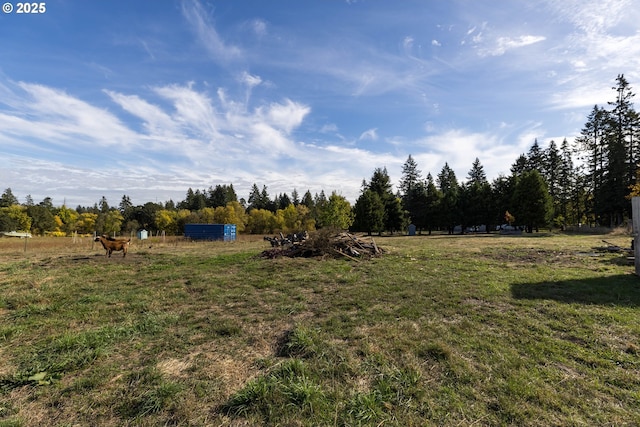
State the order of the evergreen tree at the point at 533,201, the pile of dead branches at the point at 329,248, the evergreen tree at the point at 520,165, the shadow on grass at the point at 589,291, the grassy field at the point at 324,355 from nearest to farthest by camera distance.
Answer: the grassy field at the point at 324,355 → the shadow on grass at the point at 589,291 → the pile of dead branches at the point at 329,248 → the evergreen tree at the point at 533,201 → the evergreen tree at the point at 520,165

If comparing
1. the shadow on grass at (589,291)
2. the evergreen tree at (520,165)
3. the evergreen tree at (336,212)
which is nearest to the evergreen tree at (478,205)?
the evergreen tree at (520,165)

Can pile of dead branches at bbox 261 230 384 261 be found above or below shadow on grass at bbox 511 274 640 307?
above

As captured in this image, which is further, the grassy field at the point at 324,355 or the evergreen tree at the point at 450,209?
the evergreen tree at the point at 450,209

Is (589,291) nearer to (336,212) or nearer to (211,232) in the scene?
(336,212)

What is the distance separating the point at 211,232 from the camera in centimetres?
3797

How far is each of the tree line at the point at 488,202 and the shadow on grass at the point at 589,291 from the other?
3081cm

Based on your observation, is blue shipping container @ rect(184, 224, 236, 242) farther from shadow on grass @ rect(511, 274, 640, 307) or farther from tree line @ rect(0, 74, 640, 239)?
shadow on grass @ rect(511, 274, 640, 307)

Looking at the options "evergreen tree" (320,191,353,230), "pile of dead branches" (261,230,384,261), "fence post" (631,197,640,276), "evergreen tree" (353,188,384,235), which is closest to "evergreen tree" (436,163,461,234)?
"evergreen tree" (353,188,384,235)

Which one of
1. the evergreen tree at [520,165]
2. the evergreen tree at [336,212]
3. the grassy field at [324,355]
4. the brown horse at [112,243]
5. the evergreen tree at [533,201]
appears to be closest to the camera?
the grassy field at [324,355]

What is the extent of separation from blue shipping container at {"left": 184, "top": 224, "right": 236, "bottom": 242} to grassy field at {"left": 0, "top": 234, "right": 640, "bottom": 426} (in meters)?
29.9


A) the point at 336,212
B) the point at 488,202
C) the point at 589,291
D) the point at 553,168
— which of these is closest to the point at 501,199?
the point at 488,202

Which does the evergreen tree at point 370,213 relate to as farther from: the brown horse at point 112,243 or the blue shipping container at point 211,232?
the brown horse at point 112,243

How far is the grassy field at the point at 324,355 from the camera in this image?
2.81 metres

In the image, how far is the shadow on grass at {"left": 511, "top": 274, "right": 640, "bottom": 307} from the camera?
6457mm
